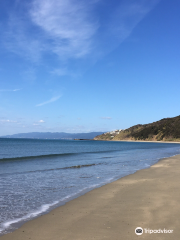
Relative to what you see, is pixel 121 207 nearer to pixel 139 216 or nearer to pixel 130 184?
pixel 139 216

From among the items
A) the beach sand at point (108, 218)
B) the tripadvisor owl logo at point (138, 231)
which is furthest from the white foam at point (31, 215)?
the tripadvisor owl logo at point (138, 231)

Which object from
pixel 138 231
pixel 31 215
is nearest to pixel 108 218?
pixel 138 231

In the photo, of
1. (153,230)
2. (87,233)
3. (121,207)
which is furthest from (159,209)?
(87,233)

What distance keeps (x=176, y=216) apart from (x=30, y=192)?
7.27 metres

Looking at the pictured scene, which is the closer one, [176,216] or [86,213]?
[176,216]

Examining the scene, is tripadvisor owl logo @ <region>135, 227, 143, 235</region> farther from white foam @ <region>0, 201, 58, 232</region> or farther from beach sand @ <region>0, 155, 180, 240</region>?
white foam @ <region>0, 201, 58, 232</region>

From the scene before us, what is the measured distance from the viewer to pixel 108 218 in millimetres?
6855

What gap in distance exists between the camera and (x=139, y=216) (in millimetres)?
6961

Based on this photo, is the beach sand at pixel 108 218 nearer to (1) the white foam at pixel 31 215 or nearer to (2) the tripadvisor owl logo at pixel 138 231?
(2) the tripadvisor owl logo at pixel 138 231

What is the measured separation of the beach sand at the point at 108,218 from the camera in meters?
5.61

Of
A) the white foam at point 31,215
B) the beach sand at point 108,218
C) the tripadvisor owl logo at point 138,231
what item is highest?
the tripadvisor owl logo at point 138,231

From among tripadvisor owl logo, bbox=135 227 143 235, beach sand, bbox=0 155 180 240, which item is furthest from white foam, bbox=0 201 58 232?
tripadvisor owl logo, bbox=135 227 143 235

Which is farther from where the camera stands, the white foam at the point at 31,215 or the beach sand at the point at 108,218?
the white foam at the point at 31,215

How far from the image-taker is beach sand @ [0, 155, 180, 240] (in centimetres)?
561
